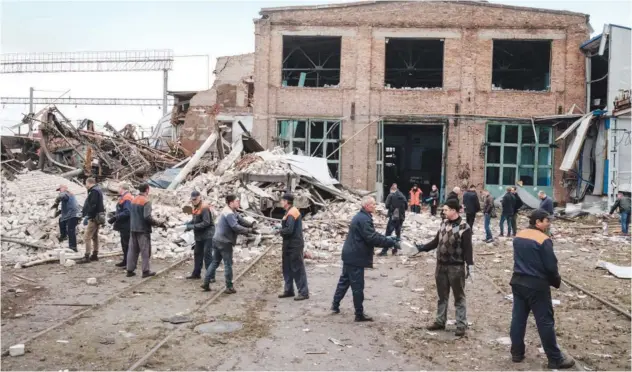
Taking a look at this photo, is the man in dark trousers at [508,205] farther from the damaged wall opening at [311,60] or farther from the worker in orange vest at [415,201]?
the damaged wall opening at [311,60]

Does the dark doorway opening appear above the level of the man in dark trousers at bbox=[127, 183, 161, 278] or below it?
above

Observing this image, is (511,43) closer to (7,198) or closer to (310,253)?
(310,253)

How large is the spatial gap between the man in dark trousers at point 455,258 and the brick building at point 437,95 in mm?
16420

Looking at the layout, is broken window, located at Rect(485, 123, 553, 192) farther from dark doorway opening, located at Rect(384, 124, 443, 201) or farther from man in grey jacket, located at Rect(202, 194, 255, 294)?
man in grey jacket, located at Rect(202, 194, 255, 294)

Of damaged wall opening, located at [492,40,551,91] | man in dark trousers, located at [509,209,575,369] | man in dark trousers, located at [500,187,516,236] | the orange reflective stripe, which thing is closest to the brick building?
damaged wall opening, located at [492,40,551,91]

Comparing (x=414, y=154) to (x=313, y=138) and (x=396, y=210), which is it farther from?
(x=396, y=210)

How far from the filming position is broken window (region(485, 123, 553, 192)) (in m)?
22.9

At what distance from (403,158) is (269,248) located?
1621 cm

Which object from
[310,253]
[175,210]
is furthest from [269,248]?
[175,210]

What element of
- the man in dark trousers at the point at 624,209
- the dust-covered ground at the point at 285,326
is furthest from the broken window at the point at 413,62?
the dust-covered ground at the point at 285,326

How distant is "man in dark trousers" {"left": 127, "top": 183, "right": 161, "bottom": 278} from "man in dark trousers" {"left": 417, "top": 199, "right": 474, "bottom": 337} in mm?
5328

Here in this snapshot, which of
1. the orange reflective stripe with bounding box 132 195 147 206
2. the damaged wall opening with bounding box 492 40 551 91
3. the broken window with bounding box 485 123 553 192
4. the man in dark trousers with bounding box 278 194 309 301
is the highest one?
the damaged wall opening with bounding box 492 40 551 91

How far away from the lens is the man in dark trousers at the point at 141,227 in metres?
9.49

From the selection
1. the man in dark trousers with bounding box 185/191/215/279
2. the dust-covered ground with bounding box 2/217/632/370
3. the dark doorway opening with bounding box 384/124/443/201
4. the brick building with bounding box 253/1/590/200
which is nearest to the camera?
the dust-covered ground with bounding box 2/217/632/370
